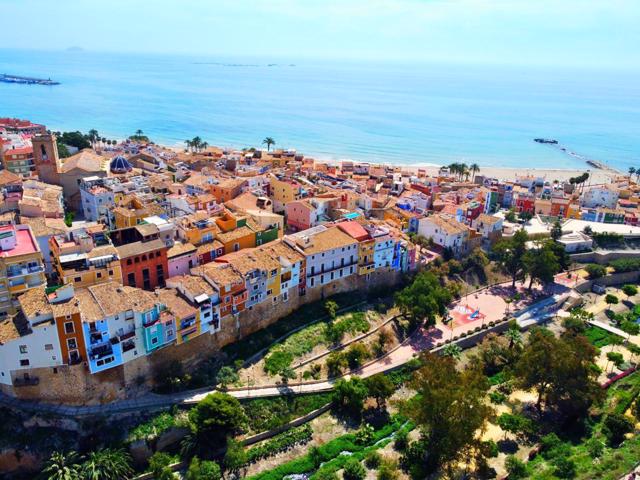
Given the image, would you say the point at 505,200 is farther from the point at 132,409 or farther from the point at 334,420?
the point at 132,409

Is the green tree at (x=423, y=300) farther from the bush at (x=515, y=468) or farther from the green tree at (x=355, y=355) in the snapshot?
the bush at (x=515, y=468)

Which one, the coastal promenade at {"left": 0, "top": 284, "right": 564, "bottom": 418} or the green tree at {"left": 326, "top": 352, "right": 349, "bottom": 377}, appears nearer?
the coastal promenade at {"left": 0, "top": 284, "right": 564, "bottom": 418}

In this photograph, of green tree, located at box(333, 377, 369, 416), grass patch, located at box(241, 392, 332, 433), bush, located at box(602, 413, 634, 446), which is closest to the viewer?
bush, located at box(602, 413, 634, 446)

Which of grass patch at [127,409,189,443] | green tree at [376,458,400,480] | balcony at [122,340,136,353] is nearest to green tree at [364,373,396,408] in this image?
green tree at [376,458,400,480]

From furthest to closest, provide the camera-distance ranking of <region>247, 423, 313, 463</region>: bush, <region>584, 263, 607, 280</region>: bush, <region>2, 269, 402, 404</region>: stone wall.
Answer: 1. <region>584, 263, 607, 280</region>: bush
2. <region>247, 423, 313, 463</region>: bush
3. <region>2, 269, 402, 404</region>: stone wall

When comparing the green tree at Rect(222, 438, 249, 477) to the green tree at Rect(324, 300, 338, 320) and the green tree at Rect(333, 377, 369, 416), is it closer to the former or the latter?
the green tree at Rect(333, 377, 369, 416)

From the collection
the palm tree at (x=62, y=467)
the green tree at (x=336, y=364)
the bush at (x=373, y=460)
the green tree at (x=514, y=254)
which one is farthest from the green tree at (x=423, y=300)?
the palm tree at (x=62, y=467)
